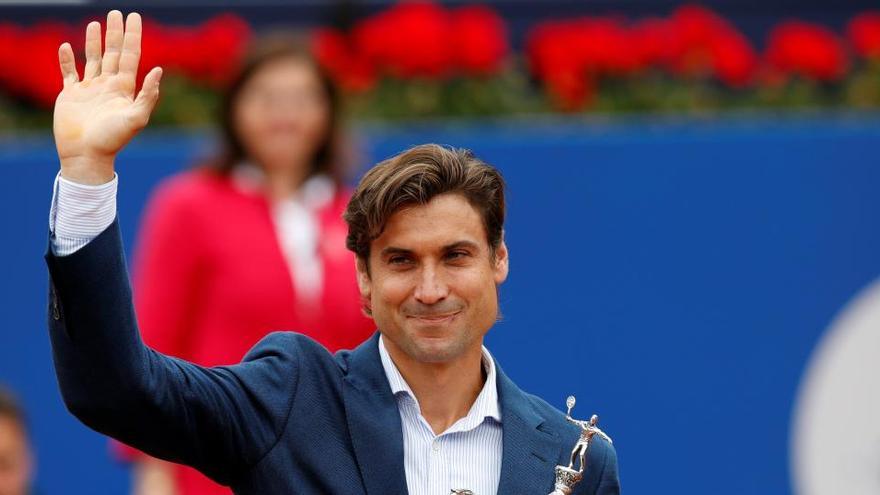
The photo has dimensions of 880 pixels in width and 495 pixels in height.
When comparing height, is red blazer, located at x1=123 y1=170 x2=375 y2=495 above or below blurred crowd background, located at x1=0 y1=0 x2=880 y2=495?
below

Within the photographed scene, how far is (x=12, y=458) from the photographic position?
5.02 m

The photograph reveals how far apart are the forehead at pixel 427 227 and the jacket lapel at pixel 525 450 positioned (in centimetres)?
31

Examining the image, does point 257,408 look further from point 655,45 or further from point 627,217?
point 655,45

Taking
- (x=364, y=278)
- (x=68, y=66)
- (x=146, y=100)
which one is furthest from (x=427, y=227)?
(x=68, y=66)

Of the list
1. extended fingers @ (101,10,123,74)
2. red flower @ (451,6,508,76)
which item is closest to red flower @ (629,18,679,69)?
red flower @ (451,6,508,76)

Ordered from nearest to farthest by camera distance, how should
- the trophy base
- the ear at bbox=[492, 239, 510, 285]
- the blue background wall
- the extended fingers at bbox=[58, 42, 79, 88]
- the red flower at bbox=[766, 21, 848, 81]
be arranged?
the extended fingers at bbox=[58, 42, 79, 88], the trophy base, the ear at bbox=[492, 239, 510, 285], the blue background wall, the red flower at bbox=[766, 21, 848, 81]

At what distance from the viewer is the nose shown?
9.28ft

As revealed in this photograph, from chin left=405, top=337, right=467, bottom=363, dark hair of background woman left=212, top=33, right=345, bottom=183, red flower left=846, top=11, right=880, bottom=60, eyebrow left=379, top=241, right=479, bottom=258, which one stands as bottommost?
chin left=405, top=337, right=467, bottom=363

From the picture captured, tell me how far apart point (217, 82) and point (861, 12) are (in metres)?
2.72

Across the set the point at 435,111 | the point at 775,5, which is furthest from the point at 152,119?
the point at 775,5

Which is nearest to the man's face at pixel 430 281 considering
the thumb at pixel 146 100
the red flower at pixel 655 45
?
the thumb at pixel 146 100

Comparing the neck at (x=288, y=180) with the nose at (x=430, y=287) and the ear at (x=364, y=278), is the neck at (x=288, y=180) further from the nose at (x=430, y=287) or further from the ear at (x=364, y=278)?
the nose at (x=430, y=287)

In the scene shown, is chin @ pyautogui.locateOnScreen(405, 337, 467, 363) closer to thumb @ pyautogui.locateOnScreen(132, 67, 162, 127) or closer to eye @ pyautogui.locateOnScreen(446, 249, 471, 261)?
eye @ pyautogui.locateOnScreen(446, 249, 471, 261)

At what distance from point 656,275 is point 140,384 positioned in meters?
3.86
